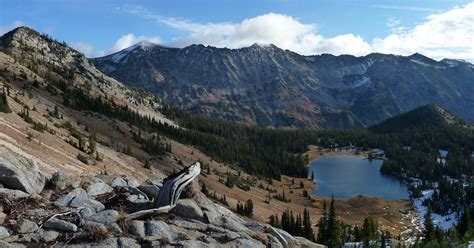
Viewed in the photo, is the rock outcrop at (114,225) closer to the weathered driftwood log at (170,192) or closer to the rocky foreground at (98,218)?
the rocky foreground at (98,218)

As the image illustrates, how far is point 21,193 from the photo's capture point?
72.0 ft

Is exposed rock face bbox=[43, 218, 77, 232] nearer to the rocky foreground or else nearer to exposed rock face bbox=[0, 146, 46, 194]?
the rocky foreground

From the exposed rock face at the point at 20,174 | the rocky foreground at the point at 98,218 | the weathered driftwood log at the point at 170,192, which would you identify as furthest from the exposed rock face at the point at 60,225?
the exposed rock face at the point at 20,174

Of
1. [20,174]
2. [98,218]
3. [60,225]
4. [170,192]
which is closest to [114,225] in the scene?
[98,218]

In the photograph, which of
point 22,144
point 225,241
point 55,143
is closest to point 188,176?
point 225,241

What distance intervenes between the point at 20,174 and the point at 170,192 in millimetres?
7857

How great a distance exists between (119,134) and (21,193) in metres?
163

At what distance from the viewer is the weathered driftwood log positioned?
22266 millimetres

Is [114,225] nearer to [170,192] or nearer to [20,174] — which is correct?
[170,192]

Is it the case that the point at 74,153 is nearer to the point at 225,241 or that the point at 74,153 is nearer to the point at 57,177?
the point at 57,177

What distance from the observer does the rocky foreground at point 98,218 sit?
63.0 feet

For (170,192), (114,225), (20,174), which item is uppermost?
(20,174)

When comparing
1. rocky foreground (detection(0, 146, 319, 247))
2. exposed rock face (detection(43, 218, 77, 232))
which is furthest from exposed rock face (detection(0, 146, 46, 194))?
exposed rock face (detection(43, 218, 77, 232))

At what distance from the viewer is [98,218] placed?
20766mm
